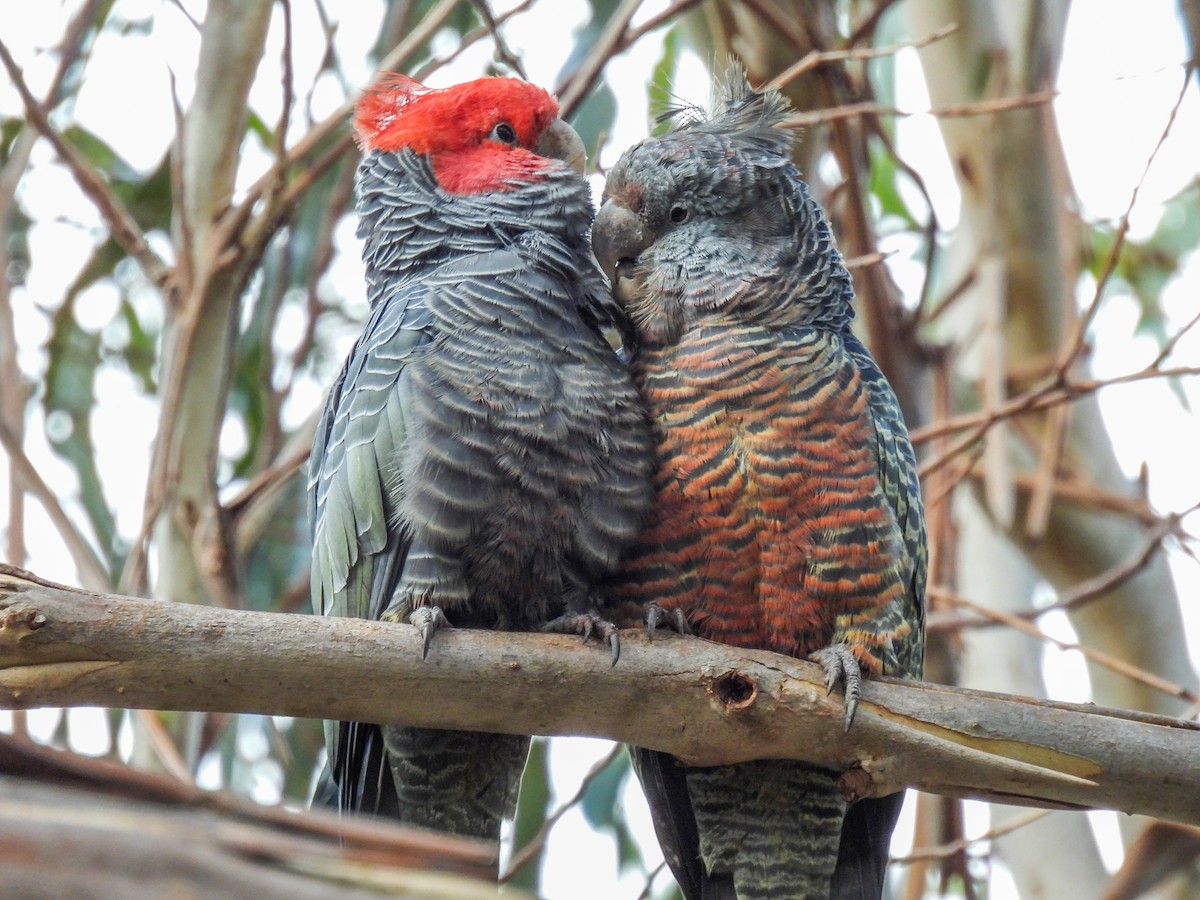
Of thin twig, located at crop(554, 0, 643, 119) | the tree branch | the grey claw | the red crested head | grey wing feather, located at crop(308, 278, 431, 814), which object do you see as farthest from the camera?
thin twig, located at crop(554, 0, 643, 119)

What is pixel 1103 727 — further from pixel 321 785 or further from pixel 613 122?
pixel 613 122

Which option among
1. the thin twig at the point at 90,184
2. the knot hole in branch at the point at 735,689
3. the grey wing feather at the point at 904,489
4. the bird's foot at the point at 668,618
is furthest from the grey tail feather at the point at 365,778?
the thin twig at the point at 90,184

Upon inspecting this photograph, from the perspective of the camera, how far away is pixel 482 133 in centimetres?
350

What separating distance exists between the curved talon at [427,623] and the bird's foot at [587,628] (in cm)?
30

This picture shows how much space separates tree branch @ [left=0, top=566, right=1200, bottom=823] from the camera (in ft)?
7.00

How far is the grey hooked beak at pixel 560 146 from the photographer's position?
3.60 m

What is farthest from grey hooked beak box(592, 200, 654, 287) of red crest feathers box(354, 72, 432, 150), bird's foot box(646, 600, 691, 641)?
bird's foot box(646, 600, 691, 641)

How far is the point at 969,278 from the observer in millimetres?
4883

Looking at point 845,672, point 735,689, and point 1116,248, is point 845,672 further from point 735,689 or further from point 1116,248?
point 1116,248

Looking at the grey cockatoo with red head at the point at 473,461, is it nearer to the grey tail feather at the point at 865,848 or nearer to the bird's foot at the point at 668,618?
the bird's foot at the point at 668,618

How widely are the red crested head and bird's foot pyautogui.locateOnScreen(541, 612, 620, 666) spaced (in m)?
1.31

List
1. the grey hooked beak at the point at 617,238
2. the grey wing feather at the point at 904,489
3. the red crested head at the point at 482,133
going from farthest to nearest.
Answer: the red crested head at the point at 482,133, the grey hooked beak at the point at 617,238, the grey wing feather at the point at 904,489

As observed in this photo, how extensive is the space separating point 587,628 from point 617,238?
1.22 meters

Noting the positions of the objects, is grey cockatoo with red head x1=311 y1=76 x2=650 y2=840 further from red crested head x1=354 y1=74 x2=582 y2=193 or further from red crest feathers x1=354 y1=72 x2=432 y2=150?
red crest feathers x1=354 y1=72 x2=432 y2=150
